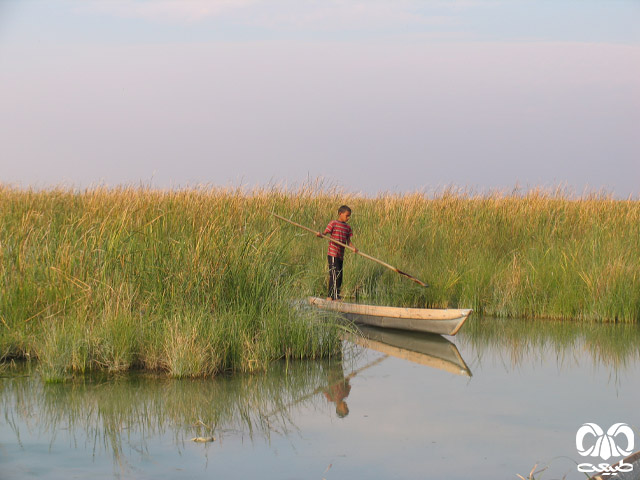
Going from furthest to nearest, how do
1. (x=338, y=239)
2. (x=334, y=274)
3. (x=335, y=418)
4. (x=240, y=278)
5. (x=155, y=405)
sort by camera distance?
(x=338, y=239)
(x=334, y=274)
(x=240, y=278)
(x=155, y=405)
(x=335, y=418)

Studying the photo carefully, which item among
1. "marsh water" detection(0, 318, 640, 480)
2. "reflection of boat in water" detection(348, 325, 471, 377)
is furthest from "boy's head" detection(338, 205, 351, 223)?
"marsh water" detection(0, 318, 640, 480)

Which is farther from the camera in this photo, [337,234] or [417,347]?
[337,234]

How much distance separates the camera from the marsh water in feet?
14.2

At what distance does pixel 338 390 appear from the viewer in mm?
6102

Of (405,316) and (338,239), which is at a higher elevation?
(338,239)

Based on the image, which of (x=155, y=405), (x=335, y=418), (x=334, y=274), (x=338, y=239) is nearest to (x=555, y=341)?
(x=334, y=274)

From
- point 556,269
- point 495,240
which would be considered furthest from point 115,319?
point 495,240

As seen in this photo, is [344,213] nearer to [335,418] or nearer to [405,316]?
[405,316]

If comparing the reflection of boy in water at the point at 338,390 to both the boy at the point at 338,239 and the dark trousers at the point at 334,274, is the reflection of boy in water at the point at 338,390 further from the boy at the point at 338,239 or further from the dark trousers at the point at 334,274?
the boy at the point at 338,239

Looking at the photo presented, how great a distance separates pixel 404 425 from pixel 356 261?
610 centimetres

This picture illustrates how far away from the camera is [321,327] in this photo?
7.33 meters

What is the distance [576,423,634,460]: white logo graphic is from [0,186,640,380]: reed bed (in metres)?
2.81
